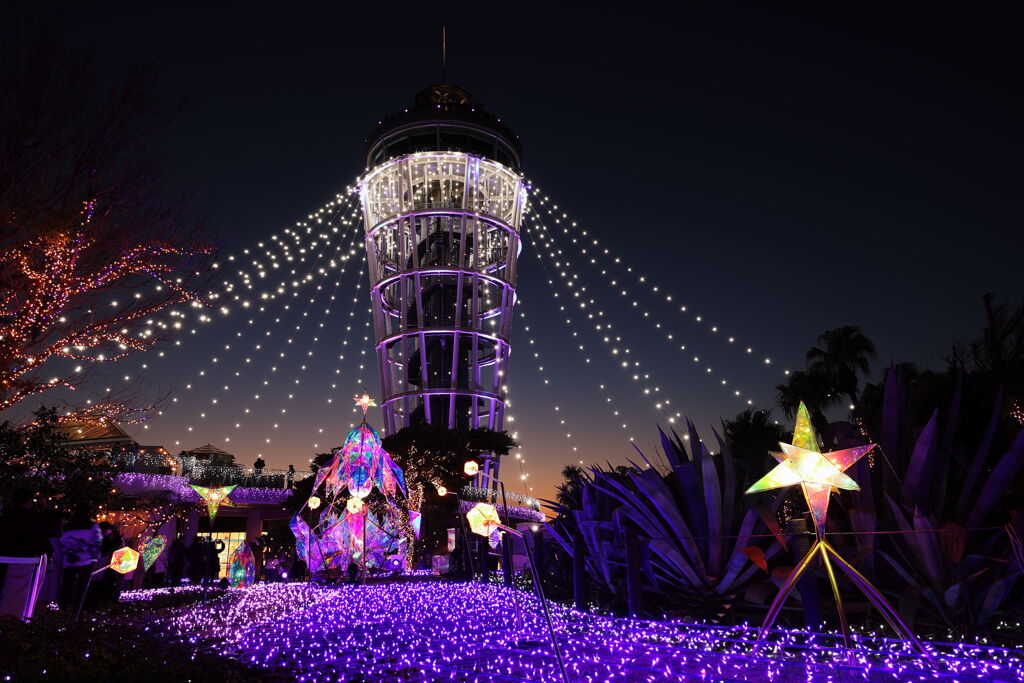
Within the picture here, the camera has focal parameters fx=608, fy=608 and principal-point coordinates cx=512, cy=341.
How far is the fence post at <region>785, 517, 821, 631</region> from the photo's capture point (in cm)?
506

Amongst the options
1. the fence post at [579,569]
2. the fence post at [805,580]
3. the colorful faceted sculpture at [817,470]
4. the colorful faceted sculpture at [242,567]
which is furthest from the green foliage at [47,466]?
the fence post at [805,580]

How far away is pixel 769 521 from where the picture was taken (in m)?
5.92

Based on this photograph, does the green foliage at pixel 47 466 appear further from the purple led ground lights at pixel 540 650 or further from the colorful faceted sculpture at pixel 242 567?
the colorful faceted sculpture at pixel 242 567

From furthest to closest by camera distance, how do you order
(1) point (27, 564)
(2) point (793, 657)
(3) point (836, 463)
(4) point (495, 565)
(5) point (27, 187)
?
(4) point (495, 565), (5) point (27, 187), (1) point (27, 564), (2) point (793, 657), (3) point (836, 463)

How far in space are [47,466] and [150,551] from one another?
7.43 metres

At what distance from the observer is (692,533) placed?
22.3 feet

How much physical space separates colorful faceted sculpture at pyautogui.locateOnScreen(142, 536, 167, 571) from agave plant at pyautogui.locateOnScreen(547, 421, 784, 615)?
11.4m

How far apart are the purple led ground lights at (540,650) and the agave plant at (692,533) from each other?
0.53 metres

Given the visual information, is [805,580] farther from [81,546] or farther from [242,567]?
[242,567]

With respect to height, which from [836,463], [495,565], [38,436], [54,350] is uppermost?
[54,350]

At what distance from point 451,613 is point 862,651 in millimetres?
5349

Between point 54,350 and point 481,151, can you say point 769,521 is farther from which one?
point 481,151

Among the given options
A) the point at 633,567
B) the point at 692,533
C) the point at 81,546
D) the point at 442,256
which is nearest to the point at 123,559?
the point at 81,546

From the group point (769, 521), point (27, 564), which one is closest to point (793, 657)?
point (769, 521)
